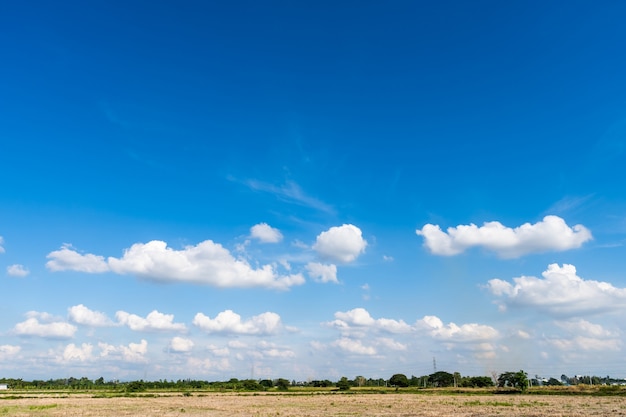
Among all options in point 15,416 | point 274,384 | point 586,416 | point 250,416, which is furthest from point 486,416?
point 274,384

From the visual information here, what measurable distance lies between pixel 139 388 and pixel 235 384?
52425mm

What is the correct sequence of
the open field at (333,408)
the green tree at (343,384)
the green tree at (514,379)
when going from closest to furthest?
the open field at (333,408) < the green tree at (514,379) < the green tree at (343,384)

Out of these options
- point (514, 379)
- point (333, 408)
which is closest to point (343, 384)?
point (514, 379)

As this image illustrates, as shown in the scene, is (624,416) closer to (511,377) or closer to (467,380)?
(511,377)

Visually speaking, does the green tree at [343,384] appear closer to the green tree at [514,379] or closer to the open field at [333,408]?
the green tree at [514,379]

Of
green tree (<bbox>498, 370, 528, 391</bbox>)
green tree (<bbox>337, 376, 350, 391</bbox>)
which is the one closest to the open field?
green tree (<bbox>498, 370, 528, 391</bbox>)

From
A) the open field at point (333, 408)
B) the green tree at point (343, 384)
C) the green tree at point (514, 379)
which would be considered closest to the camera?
the open field at point (333, 408)

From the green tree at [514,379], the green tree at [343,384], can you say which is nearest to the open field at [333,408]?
the green tree at [514,379]

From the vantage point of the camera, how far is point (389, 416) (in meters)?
45.3

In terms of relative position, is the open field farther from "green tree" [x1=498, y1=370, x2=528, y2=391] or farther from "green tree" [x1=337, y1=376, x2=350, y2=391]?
"green tree" [x1=337, y1=376, x2=350, y2=391]

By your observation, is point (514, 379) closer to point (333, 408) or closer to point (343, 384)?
point (343, 384)

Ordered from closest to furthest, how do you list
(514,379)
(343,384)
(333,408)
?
(333,408), (514,379), (343,384)

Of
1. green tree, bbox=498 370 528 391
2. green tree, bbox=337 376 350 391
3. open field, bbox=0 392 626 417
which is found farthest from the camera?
green tree, bbox=337 376 350 391

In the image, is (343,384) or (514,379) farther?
(343,384)
